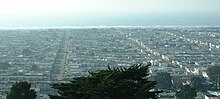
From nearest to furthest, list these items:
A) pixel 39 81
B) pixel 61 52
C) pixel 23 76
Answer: pixel 39 81, pixel 23 76, pixel 61 52

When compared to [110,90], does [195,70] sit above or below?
below

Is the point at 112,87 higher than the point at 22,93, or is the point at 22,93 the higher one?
the point at 112,87

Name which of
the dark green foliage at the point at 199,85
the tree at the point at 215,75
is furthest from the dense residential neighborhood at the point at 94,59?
the tree at the point at 215,75

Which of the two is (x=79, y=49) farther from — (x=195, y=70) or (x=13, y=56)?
(x=195, y=70)

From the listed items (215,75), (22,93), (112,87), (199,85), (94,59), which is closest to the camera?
(112,87)

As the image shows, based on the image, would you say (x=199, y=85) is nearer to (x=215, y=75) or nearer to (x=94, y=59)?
(x=215, y=75)

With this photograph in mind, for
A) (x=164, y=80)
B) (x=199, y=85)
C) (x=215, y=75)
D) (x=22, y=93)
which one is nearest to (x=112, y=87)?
(x=22, y=93)

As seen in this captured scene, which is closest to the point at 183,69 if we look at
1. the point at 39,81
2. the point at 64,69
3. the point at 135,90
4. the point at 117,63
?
the point at 117,63

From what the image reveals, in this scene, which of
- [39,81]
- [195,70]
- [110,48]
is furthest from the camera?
[110,48]
